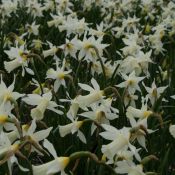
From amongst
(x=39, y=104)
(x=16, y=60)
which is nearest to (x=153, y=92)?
(x=39, y=104)

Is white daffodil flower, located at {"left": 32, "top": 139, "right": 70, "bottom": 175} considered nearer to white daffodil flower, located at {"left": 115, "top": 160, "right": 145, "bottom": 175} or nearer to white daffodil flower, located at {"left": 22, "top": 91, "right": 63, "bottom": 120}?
white daffodil flower, located at {"left": 115, "top": 160, "right": 145, "bottom": 175}

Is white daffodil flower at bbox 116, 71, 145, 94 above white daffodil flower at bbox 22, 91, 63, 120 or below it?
below

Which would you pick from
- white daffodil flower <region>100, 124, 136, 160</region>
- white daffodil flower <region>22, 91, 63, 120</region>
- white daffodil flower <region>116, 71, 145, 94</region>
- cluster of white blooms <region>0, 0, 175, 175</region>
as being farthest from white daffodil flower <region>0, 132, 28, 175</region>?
white daffodil flower <region>116, 71, 145, 94</region>

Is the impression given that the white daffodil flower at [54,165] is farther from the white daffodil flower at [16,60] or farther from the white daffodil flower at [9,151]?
the white daffodil flower at [16,60]

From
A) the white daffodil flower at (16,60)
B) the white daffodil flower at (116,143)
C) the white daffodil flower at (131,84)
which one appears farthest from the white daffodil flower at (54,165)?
the white daffodil flower at (16,60)

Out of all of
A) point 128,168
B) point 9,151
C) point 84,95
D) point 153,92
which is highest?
point 9,151

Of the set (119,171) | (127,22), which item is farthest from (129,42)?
(119,171)

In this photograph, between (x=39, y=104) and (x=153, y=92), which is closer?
(x=39, y=104)

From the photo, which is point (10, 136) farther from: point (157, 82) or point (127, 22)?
point (127, 22)

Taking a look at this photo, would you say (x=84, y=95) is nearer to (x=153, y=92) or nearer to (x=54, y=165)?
(x=153, y=92)
